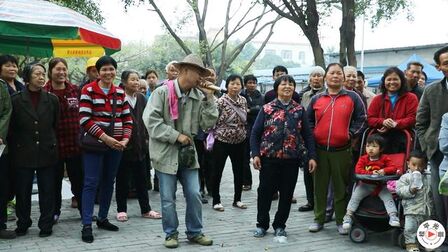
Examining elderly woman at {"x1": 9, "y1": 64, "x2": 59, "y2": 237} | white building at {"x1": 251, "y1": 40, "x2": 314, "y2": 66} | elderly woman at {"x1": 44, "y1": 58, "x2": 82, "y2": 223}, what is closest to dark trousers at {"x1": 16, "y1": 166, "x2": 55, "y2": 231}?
elderly woman at {"x1": 9, "y1": 64, "x2": 59, "y2": 237}

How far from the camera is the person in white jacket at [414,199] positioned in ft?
15.2

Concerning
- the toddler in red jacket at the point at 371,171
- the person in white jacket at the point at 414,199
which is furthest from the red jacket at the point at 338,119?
the person in white jacket at the point at 414,199

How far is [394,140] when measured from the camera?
17.2 ft

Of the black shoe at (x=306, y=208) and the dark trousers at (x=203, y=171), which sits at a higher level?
the dark trousers at (x=203, y=171)

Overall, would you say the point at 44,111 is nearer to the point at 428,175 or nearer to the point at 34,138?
the point at 34,138

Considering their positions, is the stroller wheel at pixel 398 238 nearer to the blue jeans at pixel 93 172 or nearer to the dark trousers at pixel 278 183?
the dark trousers at pixel 278 183

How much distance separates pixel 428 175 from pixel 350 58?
6.17 metres

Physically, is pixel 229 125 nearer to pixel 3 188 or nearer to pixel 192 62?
pixel 192 62

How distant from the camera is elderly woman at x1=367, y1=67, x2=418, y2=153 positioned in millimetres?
5121

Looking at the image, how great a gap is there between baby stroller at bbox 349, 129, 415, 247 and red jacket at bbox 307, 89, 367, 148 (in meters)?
0.45

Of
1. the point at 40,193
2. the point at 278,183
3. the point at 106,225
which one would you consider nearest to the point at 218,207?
the point at 278,183

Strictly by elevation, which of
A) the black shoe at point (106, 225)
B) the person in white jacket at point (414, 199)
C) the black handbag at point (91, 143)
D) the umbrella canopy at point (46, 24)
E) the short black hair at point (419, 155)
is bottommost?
the black shoe at point (106, 225)

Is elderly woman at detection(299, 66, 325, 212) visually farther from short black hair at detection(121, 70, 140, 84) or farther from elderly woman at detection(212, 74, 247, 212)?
short black hair at detection(121, 70, 140, 84)

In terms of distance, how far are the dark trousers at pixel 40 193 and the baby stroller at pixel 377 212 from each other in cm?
323
